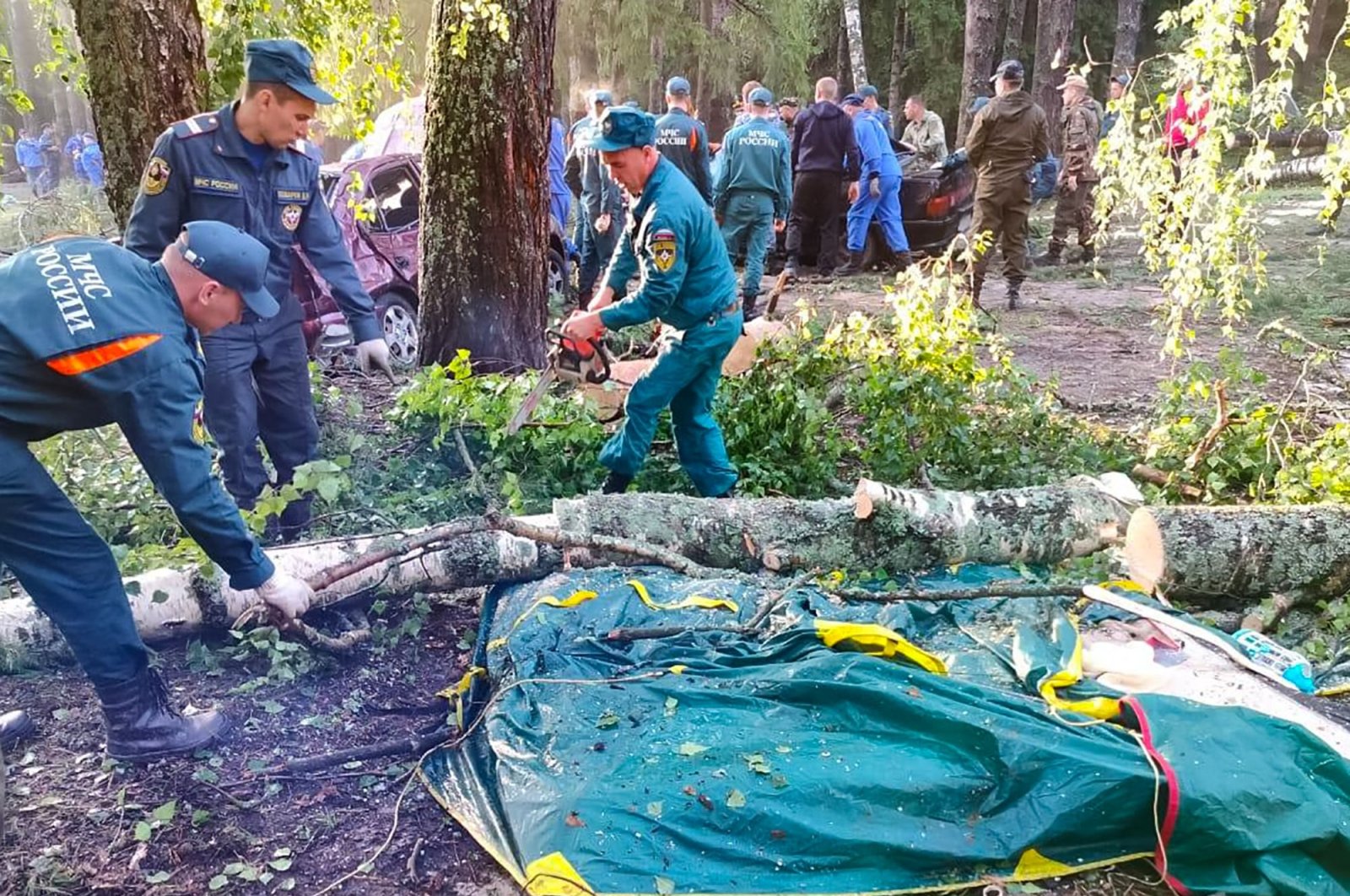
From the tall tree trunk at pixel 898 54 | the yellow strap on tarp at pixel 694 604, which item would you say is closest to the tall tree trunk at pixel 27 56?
the tall tree trunk at pixel 898 54

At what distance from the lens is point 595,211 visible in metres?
8.54

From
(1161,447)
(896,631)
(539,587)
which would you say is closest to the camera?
(896,631)

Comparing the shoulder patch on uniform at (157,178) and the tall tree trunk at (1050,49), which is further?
the tall tree trunk at (1050,49)

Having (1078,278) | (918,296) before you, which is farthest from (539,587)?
(1078,278)

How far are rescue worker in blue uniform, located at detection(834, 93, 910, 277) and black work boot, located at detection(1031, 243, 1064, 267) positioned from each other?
1.76 metres

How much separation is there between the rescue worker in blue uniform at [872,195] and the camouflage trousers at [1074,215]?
1814 mm

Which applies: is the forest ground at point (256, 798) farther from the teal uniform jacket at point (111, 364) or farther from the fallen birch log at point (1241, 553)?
the fallen birch log at point (1241, 553)

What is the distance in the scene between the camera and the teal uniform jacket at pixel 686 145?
28.7 feet

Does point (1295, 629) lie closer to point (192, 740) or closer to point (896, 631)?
point (896, 631)

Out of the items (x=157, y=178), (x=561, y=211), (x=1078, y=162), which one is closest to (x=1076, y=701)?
(x=157, y=178)

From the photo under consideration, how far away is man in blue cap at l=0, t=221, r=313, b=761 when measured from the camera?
94.5 inches

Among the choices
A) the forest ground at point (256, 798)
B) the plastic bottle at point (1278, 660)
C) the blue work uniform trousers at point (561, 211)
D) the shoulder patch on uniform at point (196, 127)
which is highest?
the shoulder patch on uniform at point (196, 127)

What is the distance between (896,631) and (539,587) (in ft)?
4.42

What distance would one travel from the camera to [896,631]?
332 centimetres
